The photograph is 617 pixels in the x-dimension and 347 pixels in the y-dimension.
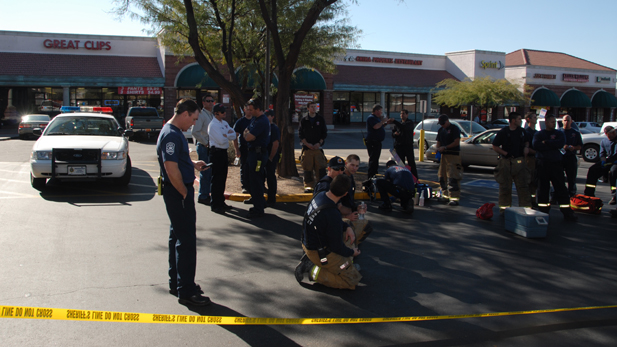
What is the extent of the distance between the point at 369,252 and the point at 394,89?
35368mm

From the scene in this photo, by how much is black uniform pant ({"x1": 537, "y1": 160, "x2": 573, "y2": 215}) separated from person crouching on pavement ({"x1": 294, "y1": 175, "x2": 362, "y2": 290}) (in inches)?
192

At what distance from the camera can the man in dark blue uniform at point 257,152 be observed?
7926 millimetres

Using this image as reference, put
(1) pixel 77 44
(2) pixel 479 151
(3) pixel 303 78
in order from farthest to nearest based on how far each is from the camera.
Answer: (1) pixel 77 44, (3) pixel 303 78, (2) pixel 479 151

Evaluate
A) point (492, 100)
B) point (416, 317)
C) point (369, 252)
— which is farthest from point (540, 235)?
point (492, 100)

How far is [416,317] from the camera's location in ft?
14.1

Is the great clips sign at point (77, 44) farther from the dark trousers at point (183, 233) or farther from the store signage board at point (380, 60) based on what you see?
the dark trousers at point (183, 233)

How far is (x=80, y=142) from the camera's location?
9977 mm

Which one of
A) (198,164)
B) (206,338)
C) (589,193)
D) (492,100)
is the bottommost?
(206,338)

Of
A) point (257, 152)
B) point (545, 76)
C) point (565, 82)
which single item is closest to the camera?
point (257, 152)

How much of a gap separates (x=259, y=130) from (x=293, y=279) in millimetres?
3421

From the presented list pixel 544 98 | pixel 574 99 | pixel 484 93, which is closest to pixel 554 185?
pixel 484 93

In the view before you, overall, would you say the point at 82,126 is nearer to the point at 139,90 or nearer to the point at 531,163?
the point at 531,163

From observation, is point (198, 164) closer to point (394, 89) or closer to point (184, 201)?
point (184, 201)

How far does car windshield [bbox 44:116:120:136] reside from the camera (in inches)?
425
